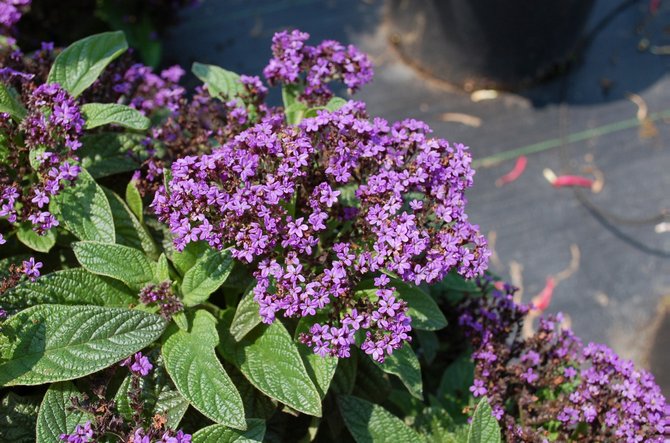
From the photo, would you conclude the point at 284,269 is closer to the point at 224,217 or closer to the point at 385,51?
the point at 224,217

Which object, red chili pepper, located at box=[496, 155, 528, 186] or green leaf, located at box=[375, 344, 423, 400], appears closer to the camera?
green leaf, located at box=[375, 344, 423, 400]

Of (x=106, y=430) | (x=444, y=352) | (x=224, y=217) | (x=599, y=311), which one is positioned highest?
(x=224, y=217)

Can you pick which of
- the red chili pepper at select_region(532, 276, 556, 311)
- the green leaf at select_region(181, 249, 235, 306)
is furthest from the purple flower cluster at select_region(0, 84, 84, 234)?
the red chili pepper at select_region(532, 276, 556, 311)

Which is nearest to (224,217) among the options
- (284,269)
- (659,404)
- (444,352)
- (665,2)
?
(284,269)

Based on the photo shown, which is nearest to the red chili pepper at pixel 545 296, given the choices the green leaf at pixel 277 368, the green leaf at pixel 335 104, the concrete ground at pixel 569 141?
the concrete ground at pixel 569 141

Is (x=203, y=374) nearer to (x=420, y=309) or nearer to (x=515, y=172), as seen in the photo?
(x=420, y=309)

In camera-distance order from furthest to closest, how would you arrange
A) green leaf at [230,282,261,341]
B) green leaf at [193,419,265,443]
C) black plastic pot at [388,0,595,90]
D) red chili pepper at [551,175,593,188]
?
black plastic pot at [388,0,595,90], red chili pepper at [551,175,593,188], green leaf at [230,282,261,341], green leaf at [193,419,265,443]

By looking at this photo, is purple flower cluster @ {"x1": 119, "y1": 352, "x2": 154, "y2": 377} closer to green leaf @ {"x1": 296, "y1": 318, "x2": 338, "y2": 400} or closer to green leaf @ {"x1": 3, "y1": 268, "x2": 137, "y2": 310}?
green leaf @ {"x1": 3, "y1": 268, "x2": 137, "y2": 310}
